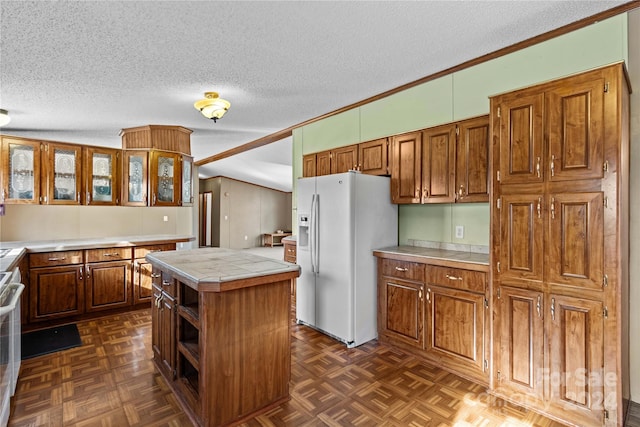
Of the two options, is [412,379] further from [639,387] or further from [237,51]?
[237,51]

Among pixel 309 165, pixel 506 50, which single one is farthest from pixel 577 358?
pixel 309 165

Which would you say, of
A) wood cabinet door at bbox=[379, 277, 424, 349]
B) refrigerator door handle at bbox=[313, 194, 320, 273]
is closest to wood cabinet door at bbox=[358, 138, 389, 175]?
refrigerator door handle at bbox=[313, 194, 320, 273]

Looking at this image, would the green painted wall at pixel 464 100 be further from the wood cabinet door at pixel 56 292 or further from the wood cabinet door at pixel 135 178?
the wood cabinet door at pixel 56 292

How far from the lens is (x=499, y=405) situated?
2176 millimetres

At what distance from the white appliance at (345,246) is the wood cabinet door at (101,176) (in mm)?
2743

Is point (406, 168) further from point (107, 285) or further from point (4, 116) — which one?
point (4, 116)

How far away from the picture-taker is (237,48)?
2.38 meters

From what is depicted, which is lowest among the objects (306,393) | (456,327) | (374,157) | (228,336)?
(306,393)

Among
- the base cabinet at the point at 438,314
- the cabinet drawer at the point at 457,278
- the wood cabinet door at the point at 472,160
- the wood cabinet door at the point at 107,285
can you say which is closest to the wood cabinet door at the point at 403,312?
the base cabinet at the point at 438,314

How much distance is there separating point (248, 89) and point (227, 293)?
210 centimetres

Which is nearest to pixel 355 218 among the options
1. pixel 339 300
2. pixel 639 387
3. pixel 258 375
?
pixel 339 300

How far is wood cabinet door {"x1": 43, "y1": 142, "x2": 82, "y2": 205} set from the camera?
157 inches

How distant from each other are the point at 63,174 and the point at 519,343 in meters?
5.08

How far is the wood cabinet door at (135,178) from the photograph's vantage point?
4418mm
